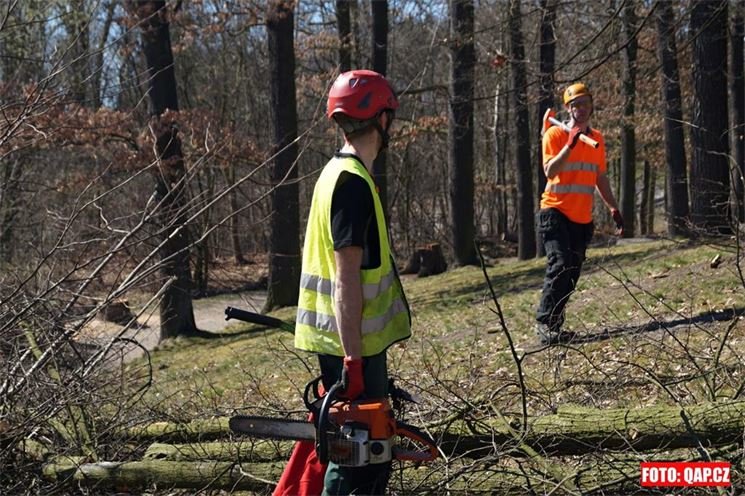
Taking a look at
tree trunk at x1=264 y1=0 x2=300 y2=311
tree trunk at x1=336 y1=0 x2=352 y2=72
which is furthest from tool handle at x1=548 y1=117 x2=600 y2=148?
tree trunk at x1=336 y1=0 x2=352 y2=72

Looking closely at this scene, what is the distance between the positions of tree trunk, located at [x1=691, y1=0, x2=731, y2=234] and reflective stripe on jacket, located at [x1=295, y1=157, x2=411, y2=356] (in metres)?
9.24

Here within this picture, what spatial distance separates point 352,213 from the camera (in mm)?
3332

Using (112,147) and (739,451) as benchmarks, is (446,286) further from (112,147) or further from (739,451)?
(739,451)

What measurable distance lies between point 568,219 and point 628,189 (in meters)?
16.7

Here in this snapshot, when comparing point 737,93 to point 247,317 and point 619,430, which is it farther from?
point 247,317

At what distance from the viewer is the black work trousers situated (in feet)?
22.5

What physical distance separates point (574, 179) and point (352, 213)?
4.04m

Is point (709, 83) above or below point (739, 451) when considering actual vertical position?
above

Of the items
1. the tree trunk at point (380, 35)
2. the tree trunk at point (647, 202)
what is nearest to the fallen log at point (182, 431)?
the tree trunk at point (380, 35)

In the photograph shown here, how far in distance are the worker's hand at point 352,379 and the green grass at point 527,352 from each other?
1.28 metres

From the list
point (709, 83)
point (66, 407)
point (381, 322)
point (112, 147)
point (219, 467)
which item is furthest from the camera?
point (112, 147)

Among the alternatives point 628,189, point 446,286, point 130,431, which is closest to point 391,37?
point 628,189

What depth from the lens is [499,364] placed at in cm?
748

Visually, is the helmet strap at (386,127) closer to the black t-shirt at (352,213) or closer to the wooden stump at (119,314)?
the black t-shirt at (352,213)
